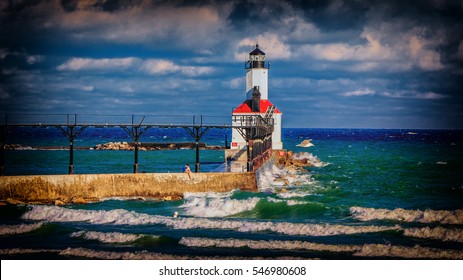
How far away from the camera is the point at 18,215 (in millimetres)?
22516

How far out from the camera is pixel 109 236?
18047 mm

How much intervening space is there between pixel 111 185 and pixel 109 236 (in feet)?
27.6

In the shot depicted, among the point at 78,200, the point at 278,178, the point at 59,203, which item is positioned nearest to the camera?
A: the point at 59,203

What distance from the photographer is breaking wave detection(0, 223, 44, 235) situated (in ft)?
61.7

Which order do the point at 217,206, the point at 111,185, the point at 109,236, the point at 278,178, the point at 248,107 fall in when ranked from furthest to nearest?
the point at 248,107, the point at 278,178, the point at 111,185, the point at 217,206, the point at 109,236

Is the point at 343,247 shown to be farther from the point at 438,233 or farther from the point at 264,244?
the point at 438,233

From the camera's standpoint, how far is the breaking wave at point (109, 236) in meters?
17.8

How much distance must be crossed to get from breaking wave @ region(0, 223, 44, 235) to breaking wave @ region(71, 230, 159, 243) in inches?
71.3

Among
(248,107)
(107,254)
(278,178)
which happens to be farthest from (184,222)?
(248,107)

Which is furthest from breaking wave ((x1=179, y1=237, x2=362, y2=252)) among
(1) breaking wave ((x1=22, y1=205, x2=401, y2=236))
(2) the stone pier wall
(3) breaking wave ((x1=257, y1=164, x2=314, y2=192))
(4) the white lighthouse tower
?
(4) the white lighthouse tower

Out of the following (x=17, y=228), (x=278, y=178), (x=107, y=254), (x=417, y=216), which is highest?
(x=278, y=178)

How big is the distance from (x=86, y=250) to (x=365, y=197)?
16.8m

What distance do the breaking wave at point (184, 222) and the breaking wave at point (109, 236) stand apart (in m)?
2.20

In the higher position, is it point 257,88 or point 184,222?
point 257,88
